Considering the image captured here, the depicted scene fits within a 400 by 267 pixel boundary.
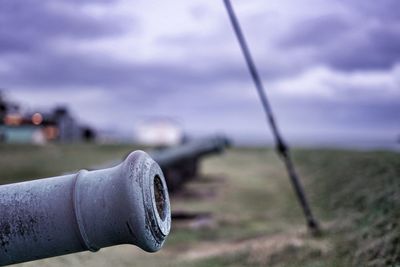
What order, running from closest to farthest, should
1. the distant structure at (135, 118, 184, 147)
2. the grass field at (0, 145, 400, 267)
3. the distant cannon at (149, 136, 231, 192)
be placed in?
the grass field at (0, 145, 400, 267) < the distant cannon at (149, 136, 231, 192) < the distant structure at (135, 118, 184, 147)

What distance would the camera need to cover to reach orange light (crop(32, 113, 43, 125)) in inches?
2005

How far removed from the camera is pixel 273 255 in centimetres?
730

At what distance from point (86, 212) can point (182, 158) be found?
13026 mm

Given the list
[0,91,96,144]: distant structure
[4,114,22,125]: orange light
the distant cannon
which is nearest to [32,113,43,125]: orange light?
[0,91,96,144]: distant structure

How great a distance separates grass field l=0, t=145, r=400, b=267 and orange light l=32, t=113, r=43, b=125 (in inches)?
1208

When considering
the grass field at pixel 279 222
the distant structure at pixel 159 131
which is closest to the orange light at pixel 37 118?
the distant structure at pixel 159 131

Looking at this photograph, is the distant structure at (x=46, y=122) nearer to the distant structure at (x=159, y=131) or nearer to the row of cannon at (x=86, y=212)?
the distant structure at (x=159, y=131)

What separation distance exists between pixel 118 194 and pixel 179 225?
8.28m

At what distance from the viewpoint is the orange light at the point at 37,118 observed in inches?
2005

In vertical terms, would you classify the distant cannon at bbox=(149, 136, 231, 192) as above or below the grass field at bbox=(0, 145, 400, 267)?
above

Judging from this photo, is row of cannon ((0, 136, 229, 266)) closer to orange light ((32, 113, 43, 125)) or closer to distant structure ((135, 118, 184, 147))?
distant structure ((135, 118, 184, 147))

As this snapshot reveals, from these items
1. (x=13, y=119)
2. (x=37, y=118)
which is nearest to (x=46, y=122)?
(x=37, y=118)

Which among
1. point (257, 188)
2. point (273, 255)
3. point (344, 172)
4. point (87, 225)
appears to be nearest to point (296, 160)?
point (257, 188)

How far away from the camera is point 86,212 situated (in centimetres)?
362
